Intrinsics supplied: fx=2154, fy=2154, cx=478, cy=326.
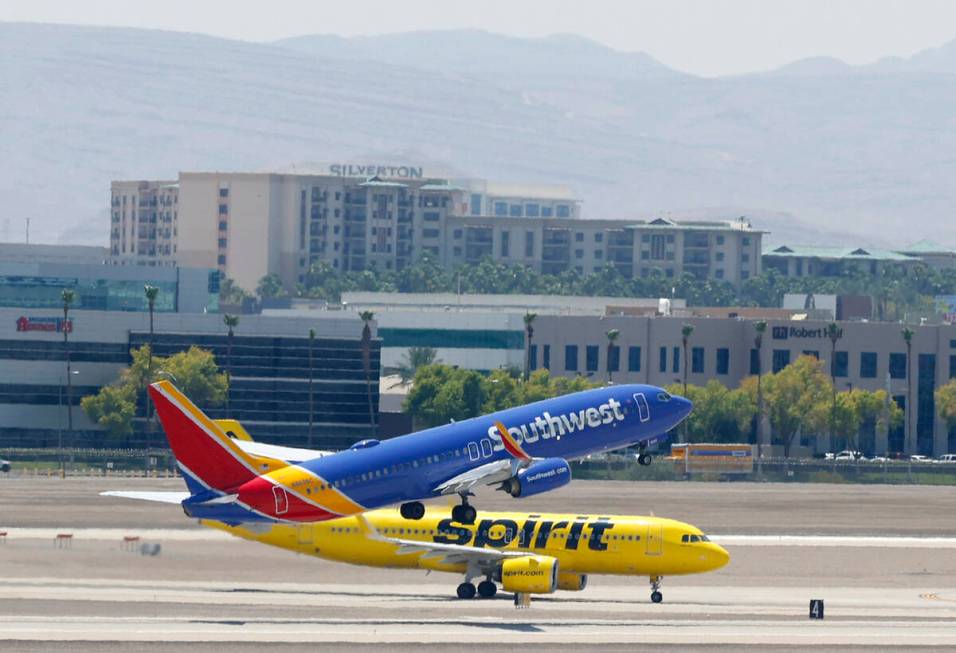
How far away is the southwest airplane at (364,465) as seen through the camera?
96000mm

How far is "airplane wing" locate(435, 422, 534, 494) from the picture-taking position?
9456 cm

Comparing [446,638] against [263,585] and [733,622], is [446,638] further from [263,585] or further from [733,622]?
[263,585]

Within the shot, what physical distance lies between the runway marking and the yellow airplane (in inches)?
614

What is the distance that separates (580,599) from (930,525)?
55.0 m

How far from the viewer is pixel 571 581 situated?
10512cm

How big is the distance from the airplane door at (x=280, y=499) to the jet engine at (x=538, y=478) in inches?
388

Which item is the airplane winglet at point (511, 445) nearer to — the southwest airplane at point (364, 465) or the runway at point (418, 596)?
the southwest airplane at point (364, 465)

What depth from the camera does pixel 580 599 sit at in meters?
104

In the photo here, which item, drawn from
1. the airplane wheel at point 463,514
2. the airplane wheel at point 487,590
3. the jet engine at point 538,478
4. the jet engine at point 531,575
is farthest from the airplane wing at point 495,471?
the airplane wheel at point 487,590

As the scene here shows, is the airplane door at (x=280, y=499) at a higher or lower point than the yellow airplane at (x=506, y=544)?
higher

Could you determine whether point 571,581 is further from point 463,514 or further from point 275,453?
point 275,453

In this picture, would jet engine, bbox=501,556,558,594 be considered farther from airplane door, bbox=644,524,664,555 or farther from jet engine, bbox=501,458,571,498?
airplane door, bbox=644,524,664,555

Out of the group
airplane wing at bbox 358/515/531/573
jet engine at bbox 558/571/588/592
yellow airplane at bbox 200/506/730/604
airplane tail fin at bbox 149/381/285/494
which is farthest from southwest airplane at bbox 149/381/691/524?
jet engine at bbox 558/571/588/592

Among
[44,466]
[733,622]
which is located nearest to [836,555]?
[733,622]
